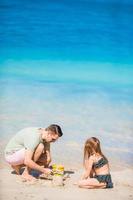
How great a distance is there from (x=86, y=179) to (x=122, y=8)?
1.42 meters

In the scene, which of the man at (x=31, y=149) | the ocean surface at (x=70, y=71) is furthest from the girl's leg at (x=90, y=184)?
the ocean surface at (x=70, y=71)

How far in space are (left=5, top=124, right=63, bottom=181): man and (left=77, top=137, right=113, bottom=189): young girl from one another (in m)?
0.24

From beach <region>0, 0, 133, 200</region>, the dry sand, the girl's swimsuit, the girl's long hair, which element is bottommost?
the dry sand

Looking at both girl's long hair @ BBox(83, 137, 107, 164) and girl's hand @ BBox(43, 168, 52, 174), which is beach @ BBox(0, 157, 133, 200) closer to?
girl's hand @ BBox(43, 168, 52, 174)

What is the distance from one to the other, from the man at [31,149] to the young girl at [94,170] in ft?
0.79

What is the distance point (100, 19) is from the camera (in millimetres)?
3996

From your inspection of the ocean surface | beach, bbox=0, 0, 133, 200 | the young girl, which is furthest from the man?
the ocean surface

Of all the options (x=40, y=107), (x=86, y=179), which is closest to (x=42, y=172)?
(x=86, y=179)

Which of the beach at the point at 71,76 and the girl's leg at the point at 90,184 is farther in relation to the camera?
the beach at the point at 71,76

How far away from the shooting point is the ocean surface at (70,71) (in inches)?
150

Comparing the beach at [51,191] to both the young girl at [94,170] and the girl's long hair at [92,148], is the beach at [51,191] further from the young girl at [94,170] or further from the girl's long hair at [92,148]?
the girl's long hair at [92,148]

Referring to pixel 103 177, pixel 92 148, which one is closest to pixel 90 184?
pixel 103 177

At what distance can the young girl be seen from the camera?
10.4 ft

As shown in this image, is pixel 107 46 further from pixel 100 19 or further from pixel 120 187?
pixel 120 187
